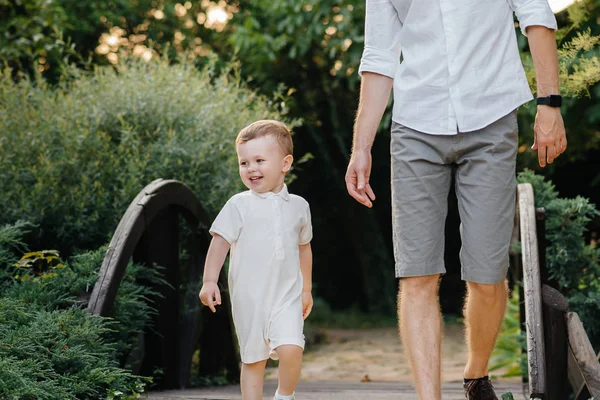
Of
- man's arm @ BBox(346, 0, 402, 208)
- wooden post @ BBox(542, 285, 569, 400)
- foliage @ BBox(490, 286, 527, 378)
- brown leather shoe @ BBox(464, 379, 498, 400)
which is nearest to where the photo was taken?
man's arm @ BBox(346, 0, 402, 208)

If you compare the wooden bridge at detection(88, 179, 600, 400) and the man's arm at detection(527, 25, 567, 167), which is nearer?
the man's arm at detection(527, 25, 567, 167)

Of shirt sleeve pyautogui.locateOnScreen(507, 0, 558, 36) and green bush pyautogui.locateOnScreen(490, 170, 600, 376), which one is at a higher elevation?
shirt sleeve pyautogui.locateOnScreen(507, 0, 558, 36)

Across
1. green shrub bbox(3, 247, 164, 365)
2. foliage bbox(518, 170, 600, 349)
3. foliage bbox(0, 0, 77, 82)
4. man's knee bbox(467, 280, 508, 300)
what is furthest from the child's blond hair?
foliage bbox(0, 0, 77, 82)

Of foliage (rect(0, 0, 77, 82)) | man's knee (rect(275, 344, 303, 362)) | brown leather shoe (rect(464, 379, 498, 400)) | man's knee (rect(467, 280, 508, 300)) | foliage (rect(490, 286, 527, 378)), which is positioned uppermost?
foliage (rect(0, 0, 77, 82))

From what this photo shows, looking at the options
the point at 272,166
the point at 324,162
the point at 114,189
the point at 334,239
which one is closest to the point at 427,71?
the point at 272,166

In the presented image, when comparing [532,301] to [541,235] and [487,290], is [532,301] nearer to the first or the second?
[487,290]

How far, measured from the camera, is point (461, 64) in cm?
330

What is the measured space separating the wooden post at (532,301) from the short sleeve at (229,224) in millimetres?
1199

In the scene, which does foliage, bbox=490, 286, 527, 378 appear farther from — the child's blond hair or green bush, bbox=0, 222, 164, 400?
the child's blond hair

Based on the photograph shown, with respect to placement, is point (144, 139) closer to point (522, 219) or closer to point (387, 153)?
point (522, 219)

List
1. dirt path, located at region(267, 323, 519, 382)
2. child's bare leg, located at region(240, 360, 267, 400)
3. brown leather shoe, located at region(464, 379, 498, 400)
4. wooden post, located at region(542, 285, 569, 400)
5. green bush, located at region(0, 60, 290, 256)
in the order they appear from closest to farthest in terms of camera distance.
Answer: child's bare leg, located at region(240, 360, 267, 400) < brown leather shoe, located at region(464, 379, 498, 400) < wooden post, located at region(542, 285, 569, 400) < green bush, located at region(0, 60, 290, 256) < dirt path, located at region(267, 323, 519, 382)

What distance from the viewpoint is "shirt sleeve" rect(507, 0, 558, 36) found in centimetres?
328

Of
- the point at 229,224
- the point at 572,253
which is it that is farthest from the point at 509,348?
the point at 229,224

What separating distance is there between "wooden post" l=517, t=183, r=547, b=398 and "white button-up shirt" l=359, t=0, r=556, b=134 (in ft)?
2.90
